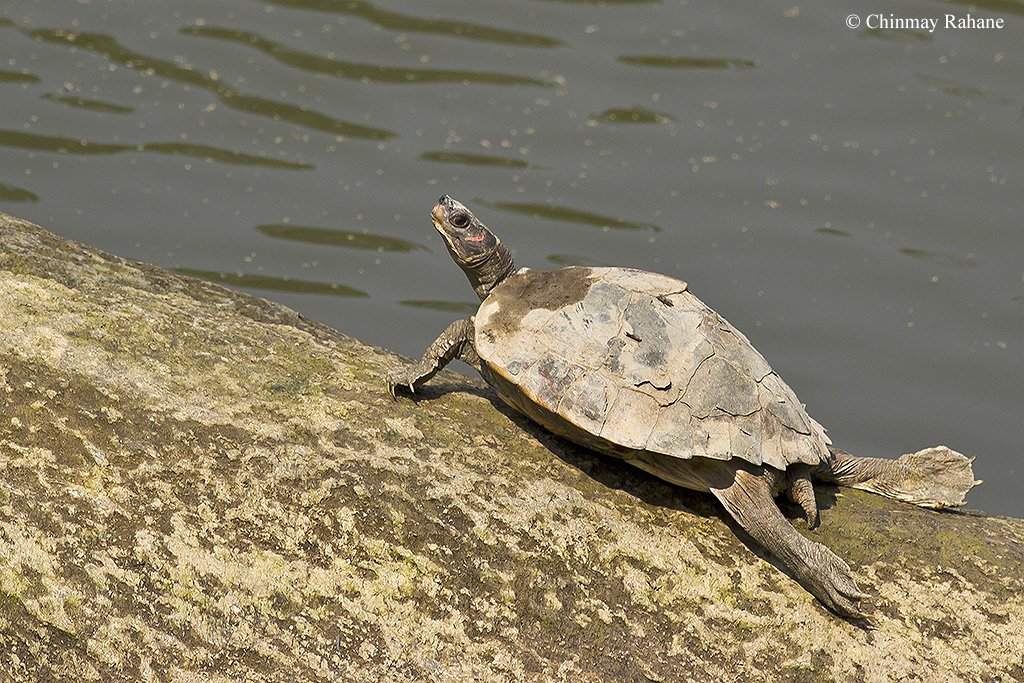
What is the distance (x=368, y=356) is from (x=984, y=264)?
15.2ft

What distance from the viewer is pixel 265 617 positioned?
2918mm

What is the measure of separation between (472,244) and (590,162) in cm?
361

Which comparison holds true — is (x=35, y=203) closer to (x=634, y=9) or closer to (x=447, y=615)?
(x=634, y=9)

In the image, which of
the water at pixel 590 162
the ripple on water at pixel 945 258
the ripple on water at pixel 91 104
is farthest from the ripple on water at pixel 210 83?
the ripple on water at pixel 945 258

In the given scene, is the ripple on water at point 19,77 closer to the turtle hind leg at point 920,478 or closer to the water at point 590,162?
the water at point 590,162

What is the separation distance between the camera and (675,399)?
324 cm

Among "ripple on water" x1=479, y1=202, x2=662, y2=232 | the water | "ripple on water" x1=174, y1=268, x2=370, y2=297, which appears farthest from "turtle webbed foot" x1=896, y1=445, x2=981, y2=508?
"ripple on water" x1=174, y1=268, x2=370, y2=297

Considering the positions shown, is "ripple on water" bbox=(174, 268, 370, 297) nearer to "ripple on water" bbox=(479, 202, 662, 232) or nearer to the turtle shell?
"ripple on water" bbox=(479, 202, 662, 232)

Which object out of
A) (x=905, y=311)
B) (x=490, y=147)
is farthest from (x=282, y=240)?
(x=905, y=311)

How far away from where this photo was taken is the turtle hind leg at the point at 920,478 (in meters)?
3.57

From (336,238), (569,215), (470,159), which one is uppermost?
(470,159)

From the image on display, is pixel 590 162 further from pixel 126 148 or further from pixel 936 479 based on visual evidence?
pixel 936 479

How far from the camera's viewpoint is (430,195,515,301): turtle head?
4.03 m

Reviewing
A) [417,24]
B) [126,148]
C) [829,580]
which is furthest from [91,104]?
[829,580]
